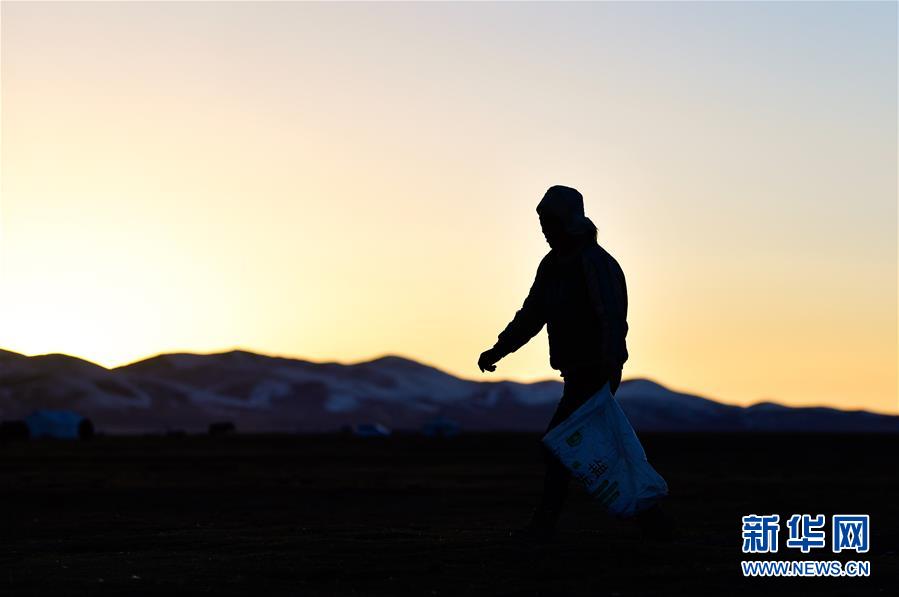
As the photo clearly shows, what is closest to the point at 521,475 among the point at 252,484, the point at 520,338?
the point at 252,484

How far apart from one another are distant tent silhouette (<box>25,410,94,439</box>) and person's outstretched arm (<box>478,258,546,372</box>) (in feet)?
356

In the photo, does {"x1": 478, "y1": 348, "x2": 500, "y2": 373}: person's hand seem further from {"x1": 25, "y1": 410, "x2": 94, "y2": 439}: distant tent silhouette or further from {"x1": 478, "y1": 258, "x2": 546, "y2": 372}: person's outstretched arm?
{"x1": 25, "y1": 410, "x2": 94, "y2": 439}: distant tent silhouette

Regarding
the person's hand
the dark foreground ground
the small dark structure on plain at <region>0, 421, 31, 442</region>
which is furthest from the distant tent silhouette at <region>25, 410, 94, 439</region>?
the person's hand

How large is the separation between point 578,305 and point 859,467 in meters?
40.0

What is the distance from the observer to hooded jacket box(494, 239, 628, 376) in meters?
11.5

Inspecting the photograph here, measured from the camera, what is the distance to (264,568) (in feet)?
34.9

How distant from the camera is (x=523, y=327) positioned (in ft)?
39.2

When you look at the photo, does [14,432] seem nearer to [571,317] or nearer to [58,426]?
[58,426]

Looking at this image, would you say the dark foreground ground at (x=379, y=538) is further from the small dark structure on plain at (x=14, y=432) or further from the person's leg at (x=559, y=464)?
the small dark structure on plain at (x=14, y=432)

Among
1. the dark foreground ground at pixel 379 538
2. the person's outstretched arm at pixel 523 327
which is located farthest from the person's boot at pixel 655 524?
the person's outstretched arm at pixel 523 327

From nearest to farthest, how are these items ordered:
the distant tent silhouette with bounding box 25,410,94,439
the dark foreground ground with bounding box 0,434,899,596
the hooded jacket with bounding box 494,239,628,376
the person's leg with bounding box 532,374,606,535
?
the dark foreground ground with bounding box 0,434,899,596 → the hooded jacket with bounding box 494,239,628,376 → the person's leg with bounding box 532,374,606,535 → the distant tent silhouette with bounding box 25,410,94,439

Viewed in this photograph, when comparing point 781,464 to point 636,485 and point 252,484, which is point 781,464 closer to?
point 252,484

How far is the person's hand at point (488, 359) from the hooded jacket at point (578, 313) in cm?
5

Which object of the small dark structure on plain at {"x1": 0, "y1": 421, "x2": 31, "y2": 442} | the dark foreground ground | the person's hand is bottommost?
the dark foreground ground
